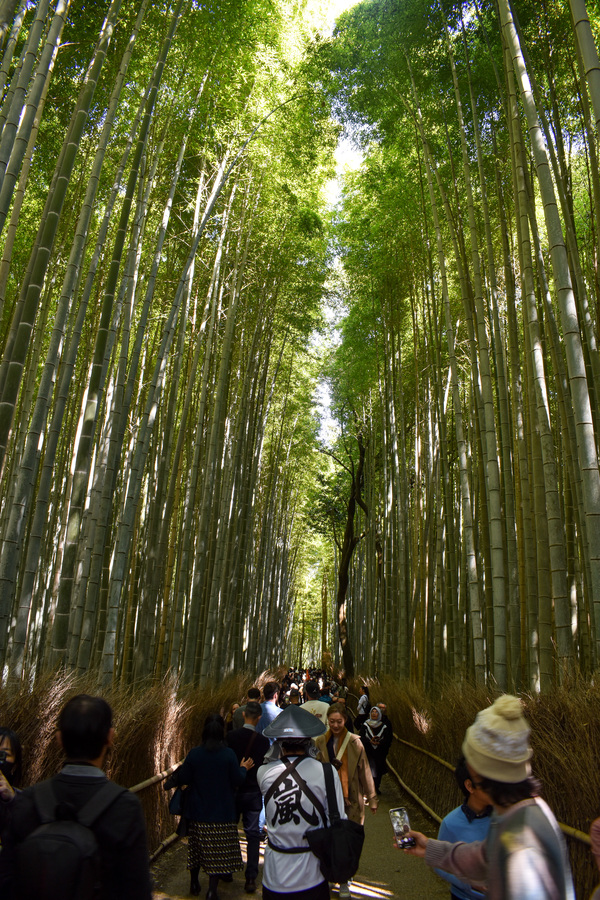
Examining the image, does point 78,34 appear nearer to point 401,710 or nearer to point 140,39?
point 140,39

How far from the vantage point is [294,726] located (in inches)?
89.8

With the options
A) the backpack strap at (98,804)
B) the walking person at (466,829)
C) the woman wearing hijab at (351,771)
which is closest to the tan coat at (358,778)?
the woman wearing hijab at (351,771)

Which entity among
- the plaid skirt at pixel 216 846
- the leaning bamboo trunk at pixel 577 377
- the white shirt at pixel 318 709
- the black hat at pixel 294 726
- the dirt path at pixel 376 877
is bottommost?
the dirt path at pixel 376 877

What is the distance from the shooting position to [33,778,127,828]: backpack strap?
47.1 inches

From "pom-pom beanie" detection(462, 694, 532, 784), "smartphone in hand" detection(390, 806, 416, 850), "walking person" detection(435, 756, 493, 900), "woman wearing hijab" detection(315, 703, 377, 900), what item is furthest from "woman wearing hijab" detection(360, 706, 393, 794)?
"pom-pom beanie" detection(462, 694, 532, 784)

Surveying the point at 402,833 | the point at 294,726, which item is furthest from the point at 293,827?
the point at 402,833

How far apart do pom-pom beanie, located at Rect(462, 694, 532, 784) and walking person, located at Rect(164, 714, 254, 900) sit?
2345mm

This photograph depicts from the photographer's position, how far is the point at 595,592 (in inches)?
103

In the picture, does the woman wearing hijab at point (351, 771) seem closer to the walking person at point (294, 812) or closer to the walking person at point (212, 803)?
the walking person at point (212, 803)

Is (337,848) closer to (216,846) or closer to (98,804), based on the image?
(98,804)

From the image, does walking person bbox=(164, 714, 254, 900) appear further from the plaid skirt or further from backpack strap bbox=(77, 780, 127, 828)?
backpack strap bbox=(77, 780, 127, 828)

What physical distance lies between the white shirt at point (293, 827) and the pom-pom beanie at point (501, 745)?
39.3 inches

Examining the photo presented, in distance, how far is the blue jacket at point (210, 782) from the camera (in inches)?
130

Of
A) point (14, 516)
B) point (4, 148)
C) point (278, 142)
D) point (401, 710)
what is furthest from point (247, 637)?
point (4, 148)
